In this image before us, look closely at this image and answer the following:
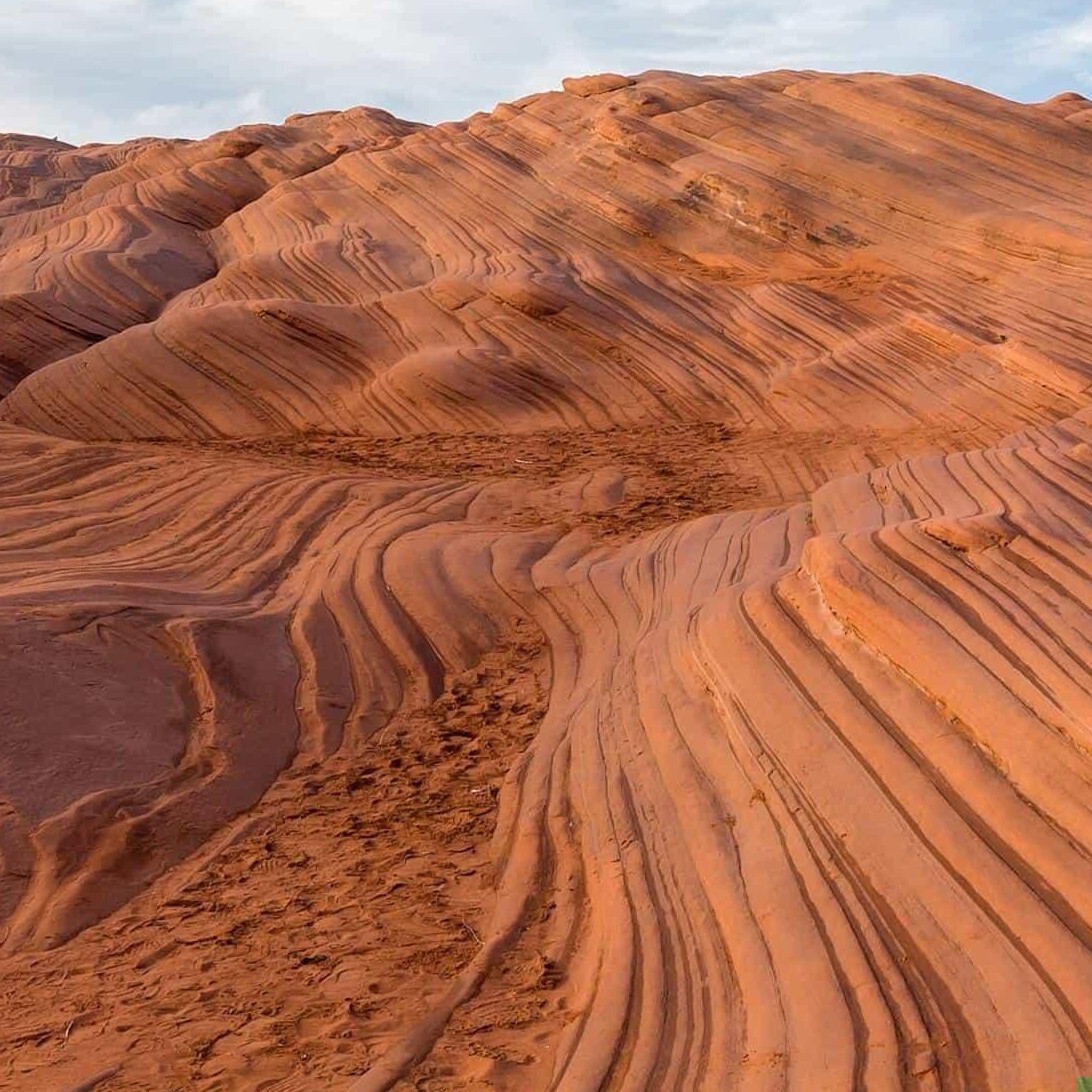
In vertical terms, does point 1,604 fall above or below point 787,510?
below

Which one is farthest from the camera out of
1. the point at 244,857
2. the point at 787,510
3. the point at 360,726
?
the point at 787,510

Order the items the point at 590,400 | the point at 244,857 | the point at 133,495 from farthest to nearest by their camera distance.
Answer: the point at 590,400, the point at 133,495, the point at 244,857

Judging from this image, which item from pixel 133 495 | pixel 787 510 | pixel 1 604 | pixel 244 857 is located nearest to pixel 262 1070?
pixel 244 857

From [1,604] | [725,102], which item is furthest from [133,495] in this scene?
[725,102]

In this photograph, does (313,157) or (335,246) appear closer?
(335,246)

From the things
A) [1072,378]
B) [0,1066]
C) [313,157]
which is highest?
[313,157]

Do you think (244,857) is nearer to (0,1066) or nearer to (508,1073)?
(0,1066)

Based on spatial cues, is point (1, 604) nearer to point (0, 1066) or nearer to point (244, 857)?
point (244, 857)
